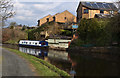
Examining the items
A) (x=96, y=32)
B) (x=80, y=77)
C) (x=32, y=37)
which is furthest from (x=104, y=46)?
(x=32, y=37)

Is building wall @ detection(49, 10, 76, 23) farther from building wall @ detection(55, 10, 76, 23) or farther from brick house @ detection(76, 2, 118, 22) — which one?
brick house @ detection(76, 2, 118, 22)

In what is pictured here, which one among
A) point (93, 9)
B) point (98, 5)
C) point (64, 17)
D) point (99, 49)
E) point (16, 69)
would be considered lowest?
point (99, 49)

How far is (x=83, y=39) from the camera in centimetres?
3219

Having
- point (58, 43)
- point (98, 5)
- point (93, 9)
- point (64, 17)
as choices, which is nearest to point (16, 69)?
point (58, 43)

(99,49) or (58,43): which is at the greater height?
(58,43)

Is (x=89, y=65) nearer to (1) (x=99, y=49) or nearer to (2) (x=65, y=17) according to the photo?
(1) (x=99, y=49)

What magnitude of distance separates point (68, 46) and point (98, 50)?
907 cm

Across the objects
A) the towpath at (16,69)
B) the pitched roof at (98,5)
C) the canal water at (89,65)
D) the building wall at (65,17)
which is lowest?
the canal water at (89,65)

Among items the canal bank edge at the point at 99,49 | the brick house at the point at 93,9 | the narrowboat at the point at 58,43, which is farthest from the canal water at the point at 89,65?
the brick house at the point at 93,9

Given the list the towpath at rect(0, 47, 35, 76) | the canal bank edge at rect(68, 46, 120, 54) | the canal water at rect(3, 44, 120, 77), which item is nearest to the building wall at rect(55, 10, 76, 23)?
the canal bank edge at rect(68, 46, 120, 54)

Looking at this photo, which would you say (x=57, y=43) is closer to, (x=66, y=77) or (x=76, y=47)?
(x=76, y=47)

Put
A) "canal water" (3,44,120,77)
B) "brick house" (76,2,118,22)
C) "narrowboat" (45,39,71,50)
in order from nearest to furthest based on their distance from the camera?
"canal water" (3,44,120,77) < "narrowboat" (45,39,71,50) < "brick house" (76,2,118,22)

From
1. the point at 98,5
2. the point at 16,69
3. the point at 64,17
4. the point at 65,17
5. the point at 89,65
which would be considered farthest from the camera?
the point at 65,17

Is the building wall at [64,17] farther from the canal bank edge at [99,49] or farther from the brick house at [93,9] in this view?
the canal bank edge at [99,49]
